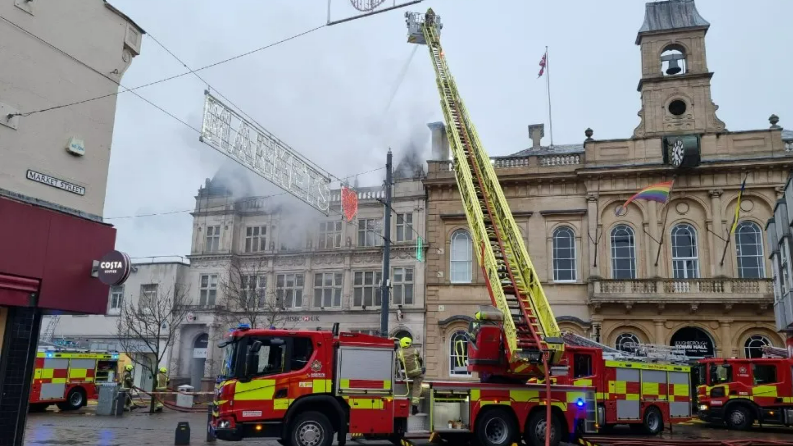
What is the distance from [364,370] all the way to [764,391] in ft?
47.6

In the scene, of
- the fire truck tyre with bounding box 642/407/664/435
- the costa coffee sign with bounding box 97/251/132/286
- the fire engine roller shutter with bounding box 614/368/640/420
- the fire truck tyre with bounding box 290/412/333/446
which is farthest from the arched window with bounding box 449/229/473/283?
the costa coffee sign with bounding box 97/251/132/286

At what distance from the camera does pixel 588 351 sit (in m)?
17.9

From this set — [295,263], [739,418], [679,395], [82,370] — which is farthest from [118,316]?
[739,418]

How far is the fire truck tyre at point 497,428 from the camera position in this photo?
47.8 ft

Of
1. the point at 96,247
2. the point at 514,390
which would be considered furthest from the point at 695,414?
the point at 96,247

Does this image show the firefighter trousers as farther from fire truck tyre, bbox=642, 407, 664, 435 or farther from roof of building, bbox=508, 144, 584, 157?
roof of building, bbox=508, 144, 584, 157

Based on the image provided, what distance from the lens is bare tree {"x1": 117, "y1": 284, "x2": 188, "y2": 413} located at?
34.4 meters

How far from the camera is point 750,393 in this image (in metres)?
20.8

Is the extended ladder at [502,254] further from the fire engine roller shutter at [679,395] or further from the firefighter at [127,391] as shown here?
the firefighter at [127,391]

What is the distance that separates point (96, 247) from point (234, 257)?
23.3 metres

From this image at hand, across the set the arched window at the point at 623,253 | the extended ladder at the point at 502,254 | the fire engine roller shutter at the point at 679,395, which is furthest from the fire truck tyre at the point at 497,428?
the arched window at the point at 623,253

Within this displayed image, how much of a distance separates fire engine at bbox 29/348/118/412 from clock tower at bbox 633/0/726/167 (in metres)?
24.9

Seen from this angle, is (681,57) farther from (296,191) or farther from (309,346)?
(309,346)

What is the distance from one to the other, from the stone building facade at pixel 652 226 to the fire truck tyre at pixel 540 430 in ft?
42.9
